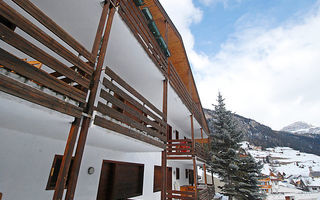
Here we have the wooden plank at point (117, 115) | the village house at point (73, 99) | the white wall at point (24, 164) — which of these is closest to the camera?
the village house at point (73, 99)

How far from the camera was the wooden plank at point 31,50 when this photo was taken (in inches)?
76.1

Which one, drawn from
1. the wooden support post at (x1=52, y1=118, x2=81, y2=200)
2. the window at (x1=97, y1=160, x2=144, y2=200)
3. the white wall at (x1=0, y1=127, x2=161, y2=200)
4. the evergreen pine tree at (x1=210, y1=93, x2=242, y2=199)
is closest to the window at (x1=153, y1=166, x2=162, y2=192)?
the window at (x1=97, y1=160, x2=144, y2=200)

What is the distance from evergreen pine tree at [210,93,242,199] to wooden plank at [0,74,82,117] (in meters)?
13.5

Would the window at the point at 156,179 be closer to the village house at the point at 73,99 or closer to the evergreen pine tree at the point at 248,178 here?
the village house at the point at 73,99

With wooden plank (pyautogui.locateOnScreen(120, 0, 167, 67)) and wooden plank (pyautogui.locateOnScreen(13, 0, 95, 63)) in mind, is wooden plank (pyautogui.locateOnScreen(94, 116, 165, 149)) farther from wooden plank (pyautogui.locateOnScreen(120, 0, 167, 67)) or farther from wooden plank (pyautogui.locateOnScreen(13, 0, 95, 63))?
wooden plank (pyautogui.locateOnScreen(120, 0, 167, 67))

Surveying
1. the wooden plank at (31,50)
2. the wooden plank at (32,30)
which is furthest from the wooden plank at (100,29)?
the wooden plank at (31,50)

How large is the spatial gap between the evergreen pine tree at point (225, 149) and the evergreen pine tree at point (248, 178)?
1.10 ft

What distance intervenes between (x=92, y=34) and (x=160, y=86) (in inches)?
165

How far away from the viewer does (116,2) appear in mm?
4367

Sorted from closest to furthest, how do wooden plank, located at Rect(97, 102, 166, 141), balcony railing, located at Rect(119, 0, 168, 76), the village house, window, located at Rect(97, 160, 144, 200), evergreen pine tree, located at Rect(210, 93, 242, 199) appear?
the village house, wooden plank, located at Rect(97, 102, 166, 141), balcony railing, located at Rect(119, 0, 168, 76), window, located at Rect(97, 160, 144, 200), evergreen pine tree, located at Rect(210, 93, 242, 199)

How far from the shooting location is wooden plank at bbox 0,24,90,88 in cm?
193

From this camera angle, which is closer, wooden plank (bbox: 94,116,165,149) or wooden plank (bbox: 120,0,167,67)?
wooden plank (bbox: 94,116,165,149)

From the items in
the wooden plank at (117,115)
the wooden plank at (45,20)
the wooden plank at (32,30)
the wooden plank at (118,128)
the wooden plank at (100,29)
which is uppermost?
the wooden plank at (100,29)

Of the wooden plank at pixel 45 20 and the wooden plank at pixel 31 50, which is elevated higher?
the wooden plank at pixel 45 20
